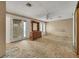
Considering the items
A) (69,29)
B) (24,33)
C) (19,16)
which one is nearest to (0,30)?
(19,16)

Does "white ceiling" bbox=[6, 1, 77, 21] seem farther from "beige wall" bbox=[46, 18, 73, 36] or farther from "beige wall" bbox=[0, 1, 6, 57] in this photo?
"beige wall" bbox=[46, 18, 73, 36]

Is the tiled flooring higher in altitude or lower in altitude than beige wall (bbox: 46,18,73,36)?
lower

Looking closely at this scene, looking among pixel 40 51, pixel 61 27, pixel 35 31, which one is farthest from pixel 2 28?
pixel 61 27

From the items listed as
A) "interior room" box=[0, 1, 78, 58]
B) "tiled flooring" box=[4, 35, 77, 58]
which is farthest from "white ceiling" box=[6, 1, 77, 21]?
"tiled flooring" box=[4, 35, 77, 58]

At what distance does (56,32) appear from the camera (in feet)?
46.5

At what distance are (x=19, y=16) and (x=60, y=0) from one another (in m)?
4.11

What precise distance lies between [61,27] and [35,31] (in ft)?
20.7

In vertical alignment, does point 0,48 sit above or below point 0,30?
below

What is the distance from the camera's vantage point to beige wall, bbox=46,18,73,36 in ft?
42.6

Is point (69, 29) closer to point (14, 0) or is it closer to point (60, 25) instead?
point (60, 25)

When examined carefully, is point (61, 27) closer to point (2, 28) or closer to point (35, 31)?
point (35, 31)

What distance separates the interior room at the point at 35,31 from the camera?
13.2 feet

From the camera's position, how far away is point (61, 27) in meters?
13.6

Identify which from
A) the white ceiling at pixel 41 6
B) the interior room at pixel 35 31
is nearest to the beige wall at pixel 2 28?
the interior room at pixel 35 31
